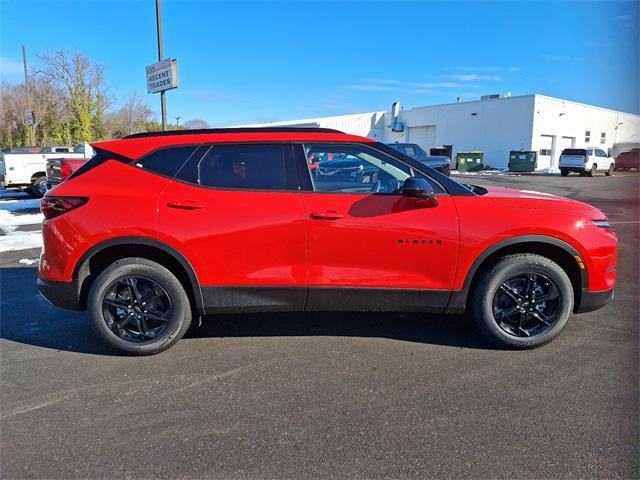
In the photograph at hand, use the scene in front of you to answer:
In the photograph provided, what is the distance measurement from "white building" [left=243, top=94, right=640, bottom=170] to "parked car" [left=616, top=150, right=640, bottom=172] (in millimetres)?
3024

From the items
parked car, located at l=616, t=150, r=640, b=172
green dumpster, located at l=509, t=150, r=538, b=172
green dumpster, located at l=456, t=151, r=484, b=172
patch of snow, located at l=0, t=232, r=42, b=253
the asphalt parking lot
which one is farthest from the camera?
green dumpster, located at l=456, t=151, r=484, b=172

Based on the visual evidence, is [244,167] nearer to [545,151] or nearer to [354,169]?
[354,169]

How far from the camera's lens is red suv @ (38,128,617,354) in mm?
3500

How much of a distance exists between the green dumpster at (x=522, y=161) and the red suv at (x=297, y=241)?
110 feet

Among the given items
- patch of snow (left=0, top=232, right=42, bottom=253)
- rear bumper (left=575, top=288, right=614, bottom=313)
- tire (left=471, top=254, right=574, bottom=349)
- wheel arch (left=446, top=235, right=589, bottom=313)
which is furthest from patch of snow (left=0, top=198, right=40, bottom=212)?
rear bumper (left=575, top=288, right=614, bottom=313)

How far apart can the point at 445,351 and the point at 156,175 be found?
2.76 metres

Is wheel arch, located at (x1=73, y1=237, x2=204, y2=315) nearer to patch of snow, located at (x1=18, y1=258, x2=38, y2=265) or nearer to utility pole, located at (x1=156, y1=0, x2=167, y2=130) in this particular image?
patch of snow, located at (x1=18, y1=258, x2=38, y2=265)

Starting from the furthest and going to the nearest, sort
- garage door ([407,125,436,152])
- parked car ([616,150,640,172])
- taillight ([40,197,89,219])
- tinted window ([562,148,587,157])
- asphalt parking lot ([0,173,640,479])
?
1. garage door ([407,125,436,152])
2. parked car ([616,150,640,172])
3. tinted window ([562,148,587,157])
4. taillight ([40,197,89,219])
5. asphalt parking lot ([0,173,640,479])

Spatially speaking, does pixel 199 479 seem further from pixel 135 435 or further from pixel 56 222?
pixel 56 222

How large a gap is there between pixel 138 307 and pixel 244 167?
4.69 feet

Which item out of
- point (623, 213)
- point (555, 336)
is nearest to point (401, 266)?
point (555, 336)

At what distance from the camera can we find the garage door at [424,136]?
44.2 metres

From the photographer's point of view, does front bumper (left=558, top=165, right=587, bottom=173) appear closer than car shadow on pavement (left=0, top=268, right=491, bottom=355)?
No

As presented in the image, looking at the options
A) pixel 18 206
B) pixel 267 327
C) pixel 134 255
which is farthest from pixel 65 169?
pixel 267 327
